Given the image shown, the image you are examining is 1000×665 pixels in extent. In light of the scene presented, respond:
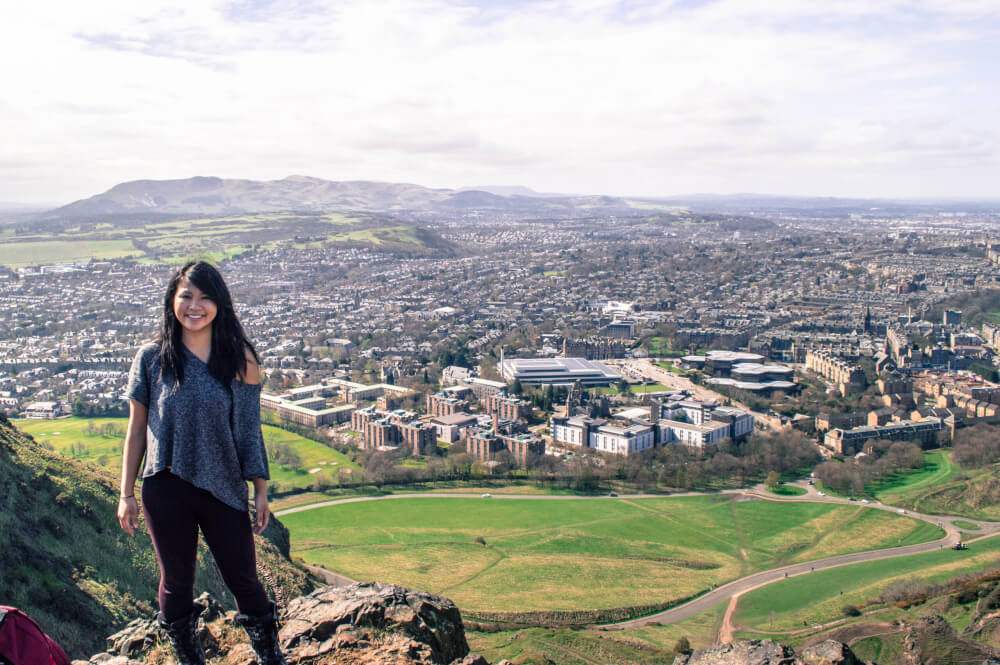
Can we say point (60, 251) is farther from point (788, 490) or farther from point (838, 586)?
point (838, 586)

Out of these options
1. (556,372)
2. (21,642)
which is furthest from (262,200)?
(21,642)

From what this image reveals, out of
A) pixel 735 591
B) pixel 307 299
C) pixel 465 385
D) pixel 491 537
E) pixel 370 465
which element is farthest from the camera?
pixel 307 299

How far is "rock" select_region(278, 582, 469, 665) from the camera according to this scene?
4.34 meters

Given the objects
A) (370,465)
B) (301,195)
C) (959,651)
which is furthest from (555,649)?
(301,195)

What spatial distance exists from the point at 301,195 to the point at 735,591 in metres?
171

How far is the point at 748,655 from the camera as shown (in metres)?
4.77

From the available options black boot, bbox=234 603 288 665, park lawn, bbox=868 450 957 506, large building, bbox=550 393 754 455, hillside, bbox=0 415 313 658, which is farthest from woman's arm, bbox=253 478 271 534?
large building, bbox=550 393 754 455

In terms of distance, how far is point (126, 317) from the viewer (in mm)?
52156

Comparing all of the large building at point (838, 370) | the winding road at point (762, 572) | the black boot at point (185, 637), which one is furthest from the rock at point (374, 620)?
the large building at point (838, 370)

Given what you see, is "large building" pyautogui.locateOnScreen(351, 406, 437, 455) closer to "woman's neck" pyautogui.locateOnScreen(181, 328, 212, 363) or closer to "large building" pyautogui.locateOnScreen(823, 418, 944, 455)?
"large building" pyautogui.locateOnScreen(823, 418, 944, 455)

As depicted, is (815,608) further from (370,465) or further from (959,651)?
(370,465)

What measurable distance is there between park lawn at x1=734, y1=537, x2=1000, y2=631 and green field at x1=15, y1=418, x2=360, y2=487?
46.7 feet

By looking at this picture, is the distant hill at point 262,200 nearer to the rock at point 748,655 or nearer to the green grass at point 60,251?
the green grass at point 60,251

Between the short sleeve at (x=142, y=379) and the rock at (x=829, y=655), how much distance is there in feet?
13.7
